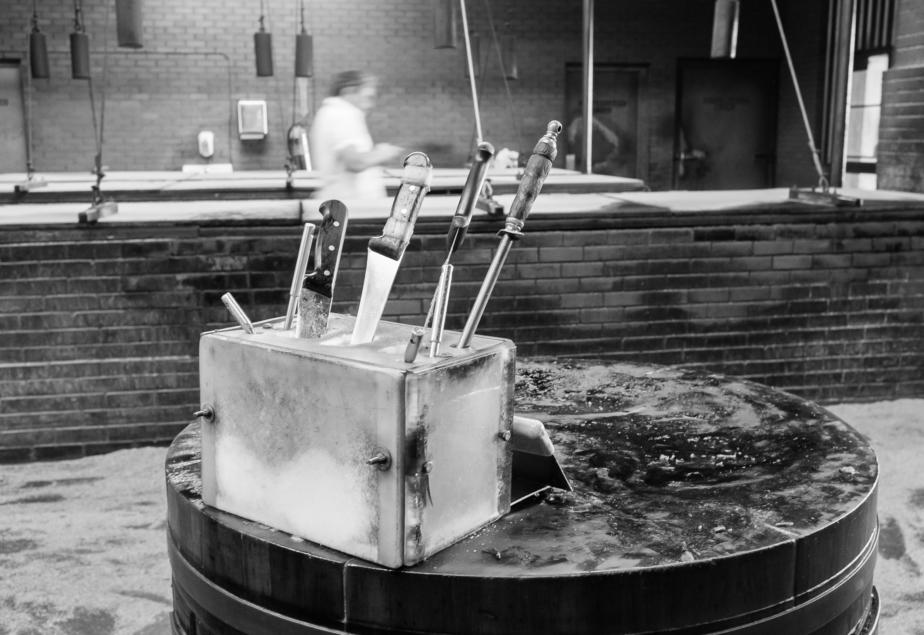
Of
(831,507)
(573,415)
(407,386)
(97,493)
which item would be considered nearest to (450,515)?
(407,386)

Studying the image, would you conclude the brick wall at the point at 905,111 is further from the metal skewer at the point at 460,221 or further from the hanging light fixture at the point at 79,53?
the hanging light fixture at the point at 79,53

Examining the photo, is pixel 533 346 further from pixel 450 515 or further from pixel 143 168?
pixel 143 168

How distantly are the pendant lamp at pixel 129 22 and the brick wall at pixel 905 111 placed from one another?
4972 millimetres

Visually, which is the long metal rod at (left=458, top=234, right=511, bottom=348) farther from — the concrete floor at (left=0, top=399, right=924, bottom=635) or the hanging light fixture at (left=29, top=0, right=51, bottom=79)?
the hanging light fixture at (left=29, top=0, right=51, bottom=79)

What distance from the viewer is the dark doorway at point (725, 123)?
1338cm

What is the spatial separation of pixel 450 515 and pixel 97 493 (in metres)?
3.25

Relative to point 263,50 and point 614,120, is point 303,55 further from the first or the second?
point 614,120

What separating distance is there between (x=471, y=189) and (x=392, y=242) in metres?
0.13

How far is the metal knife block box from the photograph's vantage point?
3.90 ft

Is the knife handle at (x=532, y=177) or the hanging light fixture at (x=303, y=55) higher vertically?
the hanging light fixture at (x=303, y=55)

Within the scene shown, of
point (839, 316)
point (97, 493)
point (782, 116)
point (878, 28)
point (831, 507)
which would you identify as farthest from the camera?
point (782, 116)

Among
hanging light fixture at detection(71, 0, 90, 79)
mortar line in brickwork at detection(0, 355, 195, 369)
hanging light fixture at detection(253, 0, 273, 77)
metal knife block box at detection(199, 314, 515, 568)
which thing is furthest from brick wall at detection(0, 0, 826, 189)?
metal knife block box at detection(199, 314, 515, 568)

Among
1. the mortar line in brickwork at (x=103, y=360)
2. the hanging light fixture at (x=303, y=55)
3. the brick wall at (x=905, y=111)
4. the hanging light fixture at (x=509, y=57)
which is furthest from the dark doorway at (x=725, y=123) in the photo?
the mortar line in brickwork at (x=103, y=360)

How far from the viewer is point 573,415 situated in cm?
201
